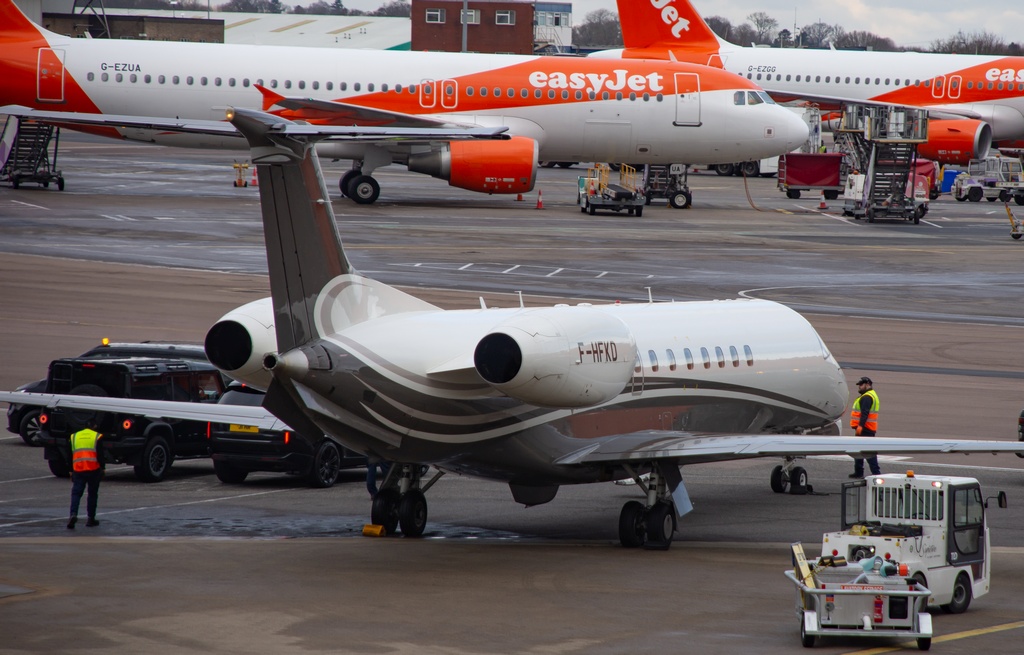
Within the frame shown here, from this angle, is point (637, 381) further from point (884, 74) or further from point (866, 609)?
point (884, 74)

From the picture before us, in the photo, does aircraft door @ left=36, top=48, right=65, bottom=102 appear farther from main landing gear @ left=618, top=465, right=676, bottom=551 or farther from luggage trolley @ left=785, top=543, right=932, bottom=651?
luggage trolley @ left=785, top=543, right=932, bottom=651

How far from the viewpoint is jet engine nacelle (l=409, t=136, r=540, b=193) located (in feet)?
197

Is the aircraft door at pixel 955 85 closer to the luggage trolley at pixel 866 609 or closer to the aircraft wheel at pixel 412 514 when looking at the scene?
the aircraft wheel at pixel 412 514

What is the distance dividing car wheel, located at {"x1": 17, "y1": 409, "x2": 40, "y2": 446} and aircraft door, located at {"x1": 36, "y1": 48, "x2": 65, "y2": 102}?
34427 mm

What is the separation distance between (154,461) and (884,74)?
220ft

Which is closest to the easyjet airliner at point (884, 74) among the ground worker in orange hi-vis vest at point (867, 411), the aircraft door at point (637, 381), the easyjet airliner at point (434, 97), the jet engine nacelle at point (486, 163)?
the easyjet airliner at point (434, 97)

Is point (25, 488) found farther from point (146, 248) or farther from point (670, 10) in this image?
point (670, 10)

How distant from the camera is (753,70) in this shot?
8669cm

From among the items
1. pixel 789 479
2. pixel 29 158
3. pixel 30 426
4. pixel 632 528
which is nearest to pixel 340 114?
pixel 29 158

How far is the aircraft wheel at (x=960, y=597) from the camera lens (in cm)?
1694

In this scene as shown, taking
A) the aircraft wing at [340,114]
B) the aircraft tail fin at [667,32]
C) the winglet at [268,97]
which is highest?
the aircraft tail fin at [667,32]

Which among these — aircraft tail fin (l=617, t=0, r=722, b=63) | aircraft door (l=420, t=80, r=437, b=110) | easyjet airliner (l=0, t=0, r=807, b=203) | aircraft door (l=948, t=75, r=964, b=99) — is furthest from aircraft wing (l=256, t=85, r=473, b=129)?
aircraft door (l=948, t=75, r=964, b=99)

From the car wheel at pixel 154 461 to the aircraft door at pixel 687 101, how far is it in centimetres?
4181

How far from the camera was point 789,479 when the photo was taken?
25375 mm
